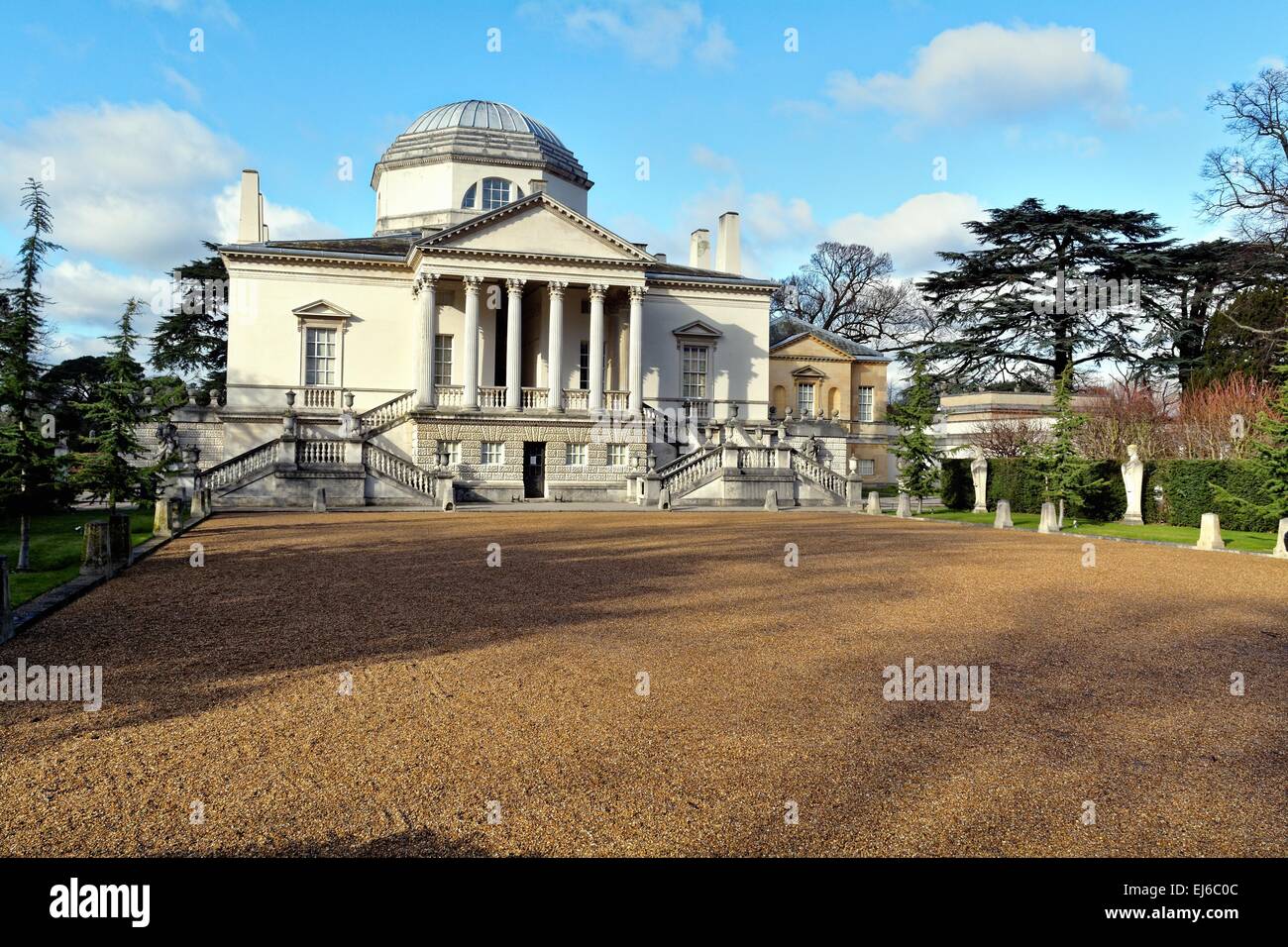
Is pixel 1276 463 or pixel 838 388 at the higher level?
pixel 838 388

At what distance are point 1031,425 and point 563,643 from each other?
37.1 meters

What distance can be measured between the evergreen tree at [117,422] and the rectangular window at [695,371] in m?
27.1

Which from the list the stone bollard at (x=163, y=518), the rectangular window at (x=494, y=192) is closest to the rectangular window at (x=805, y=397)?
the rectangular window at (x=494, y=192)

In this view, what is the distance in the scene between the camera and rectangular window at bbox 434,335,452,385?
38.2 m

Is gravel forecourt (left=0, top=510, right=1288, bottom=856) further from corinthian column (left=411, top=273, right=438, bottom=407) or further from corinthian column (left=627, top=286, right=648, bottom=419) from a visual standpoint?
corinthian column (left=627, top=286, right=648, bottom=419)

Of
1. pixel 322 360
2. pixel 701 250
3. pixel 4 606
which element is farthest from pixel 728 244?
pixel 4 606

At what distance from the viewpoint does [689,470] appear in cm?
3319

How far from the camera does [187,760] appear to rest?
525 cm

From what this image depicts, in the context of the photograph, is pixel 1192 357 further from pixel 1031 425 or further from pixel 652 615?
pixel 652 615

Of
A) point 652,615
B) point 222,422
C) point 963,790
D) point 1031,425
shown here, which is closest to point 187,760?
point 963,790

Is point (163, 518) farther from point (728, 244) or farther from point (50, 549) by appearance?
point (728, 244)

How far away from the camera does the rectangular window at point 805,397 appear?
158ft

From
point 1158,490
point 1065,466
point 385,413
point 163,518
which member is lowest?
point 163,518

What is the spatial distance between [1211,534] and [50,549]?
2419cm
